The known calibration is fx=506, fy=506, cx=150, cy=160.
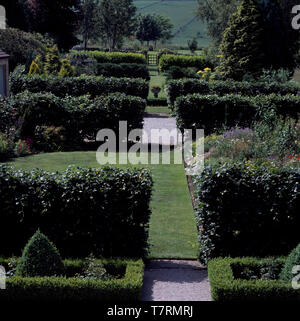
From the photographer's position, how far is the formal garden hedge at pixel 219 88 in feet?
65.7

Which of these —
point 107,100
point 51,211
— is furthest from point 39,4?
point 51,211

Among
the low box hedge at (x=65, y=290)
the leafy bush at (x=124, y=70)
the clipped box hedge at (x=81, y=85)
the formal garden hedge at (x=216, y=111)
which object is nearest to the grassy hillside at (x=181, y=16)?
the leafy bush at (x=124, y=70)

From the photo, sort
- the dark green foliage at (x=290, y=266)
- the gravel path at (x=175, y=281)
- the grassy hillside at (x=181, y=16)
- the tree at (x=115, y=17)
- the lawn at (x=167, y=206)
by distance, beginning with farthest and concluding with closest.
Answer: the grassy hillside at (x=181, y=16) < the tree at (x=115, y=17) < the lawn at (x=167, y=206) < the gravel path at (x=175, y=281) < the dark green foliage at (x=290, y=266)

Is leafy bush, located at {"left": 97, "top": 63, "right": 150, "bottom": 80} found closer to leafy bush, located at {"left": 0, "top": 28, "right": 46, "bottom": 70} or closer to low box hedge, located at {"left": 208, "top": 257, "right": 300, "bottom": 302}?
leafy bush, located at {"left": 0, "top": 28, "right": 46, "bottom": 70}

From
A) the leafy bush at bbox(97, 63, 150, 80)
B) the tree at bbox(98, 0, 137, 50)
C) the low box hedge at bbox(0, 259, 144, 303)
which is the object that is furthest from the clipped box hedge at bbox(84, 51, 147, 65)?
the low box hedge at bbox(0, 259, 144, 303)

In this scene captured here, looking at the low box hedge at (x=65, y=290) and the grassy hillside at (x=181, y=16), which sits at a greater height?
the grassy hillside at (x=181, y=16)

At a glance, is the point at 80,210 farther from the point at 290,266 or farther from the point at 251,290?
the point at 290,266

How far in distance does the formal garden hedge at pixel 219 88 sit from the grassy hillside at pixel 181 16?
308ft

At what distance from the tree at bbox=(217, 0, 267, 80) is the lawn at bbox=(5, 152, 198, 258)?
53.6 ft

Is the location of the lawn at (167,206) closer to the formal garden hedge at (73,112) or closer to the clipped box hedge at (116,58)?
the formal garden hedge at (73,112)

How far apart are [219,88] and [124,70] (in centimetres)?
1457

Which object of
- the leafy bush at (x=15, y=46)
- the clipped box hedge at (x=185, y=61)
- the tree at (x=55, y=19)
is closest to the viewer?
the leafy bush at (x=15, y=46)

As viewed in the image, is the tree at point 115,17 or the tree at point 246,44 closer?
the tree at point 246,44
